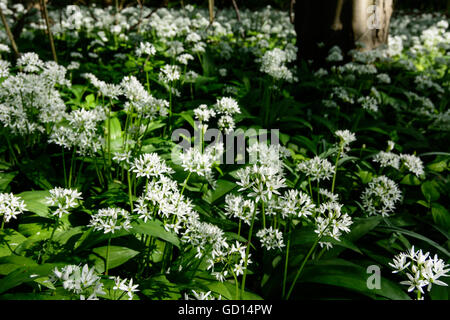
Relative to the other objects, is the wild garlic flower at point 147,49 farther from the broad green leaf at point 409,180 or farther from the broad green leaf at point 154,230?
the broad green leaf at point 409,180

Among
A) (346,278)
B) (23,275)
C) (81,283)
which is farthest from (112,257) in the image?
(346,278)

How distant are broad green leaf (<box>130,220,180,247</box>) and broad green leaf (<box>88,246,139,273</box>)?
0.74 feet

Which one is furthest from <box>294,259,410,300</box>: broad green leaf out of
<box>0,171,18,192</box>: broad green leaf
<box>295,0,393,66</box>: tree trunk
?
<box>295,0,393,66</box>: tree trunk

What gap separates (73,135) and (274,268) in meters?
1.76


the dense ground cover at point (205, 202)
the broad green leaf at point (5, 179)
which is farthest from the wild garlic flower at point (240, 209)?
the broad green leaf at point (5, 179)

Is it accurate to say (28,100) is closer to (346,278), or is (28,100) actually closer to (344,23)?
(346,278)

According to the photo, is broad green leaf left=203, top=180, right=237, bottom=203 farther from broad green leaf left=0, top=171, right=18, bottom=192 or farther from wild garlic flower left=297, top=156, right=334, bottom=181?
broad green leaf left=0, top=171, right=18, bottom=192

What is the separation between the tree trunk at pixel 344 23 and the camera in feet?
18.9

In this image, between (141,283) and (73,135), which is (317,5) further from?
(141,283)

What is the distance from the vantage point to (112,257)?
1.96 meters

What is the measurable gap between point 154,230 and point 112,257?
38cm

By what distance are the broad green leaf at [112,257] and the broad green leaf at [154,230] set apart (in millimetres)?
226

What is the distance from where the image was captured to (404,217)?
8.57 feet
